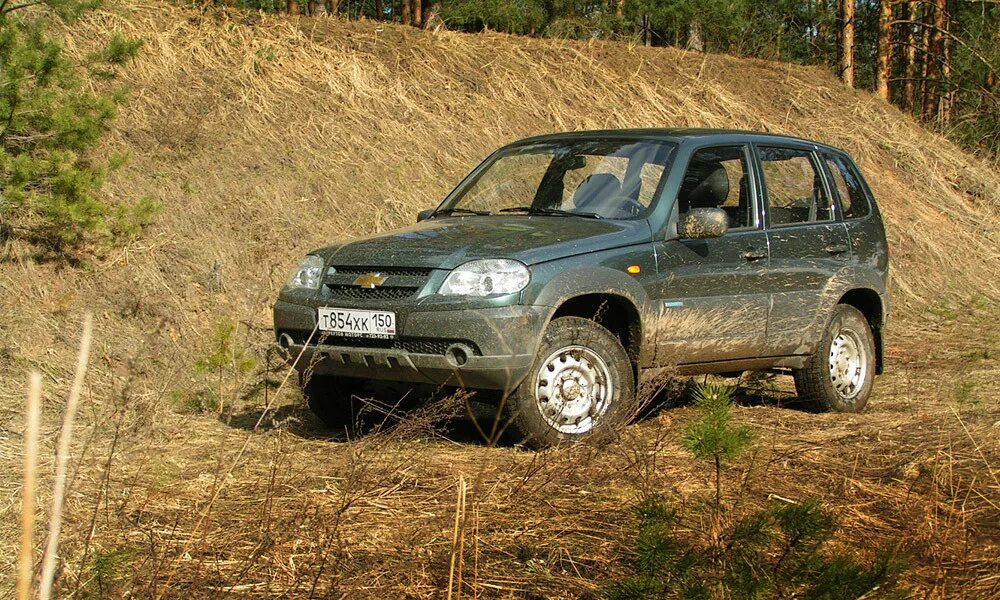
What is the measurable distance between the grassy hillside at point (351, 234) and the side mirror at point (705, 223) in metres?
1.13

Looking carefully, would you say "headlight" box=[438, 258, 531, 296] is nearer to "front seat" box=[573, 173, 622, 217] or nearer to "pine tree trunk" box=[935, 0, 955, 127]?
"front seat" box=[573, 173, 622, 217]

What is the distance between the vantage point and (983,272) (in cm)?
1586

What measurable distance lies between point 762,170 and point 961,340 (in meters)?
5.52

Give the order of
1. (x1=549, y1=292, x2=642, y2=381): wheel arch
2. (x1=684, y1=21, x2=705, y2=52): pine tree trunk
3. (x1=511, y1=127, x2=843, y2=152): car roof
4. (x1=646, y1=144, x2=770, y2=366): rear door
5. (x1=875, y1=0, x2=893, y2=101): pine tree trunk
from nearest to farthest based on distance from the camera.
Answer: (x1=549, y1=292, x2=642, y2=381): wheel arch < (x1=646, y1=144, x2=770, y2=366): rear door < (x1=511, y1=127, x2=843, y2=152): car roof < (x1=684, y1=21, x2=705, y2=52): pine tree trunk < (x1=875, y1=0, x2=893, y2=101): pine tree trunk

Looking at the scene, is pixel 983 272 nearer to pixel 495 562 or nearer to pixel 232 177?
pixel 232 177

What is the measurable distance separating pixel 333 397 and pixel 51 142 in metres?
4.02

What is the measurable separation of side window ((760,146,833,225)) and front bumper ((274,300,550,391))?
2267 mm

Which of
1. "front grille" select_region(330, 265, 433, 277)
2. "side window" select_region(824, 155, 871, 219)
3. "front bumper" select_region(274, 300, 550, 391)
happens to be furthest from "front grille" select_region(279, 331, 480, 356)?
"side window" select_region(824, 155, 871, 219)

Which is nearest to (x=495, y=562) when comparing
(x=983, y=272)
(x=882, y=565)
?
(x=882, y=565)

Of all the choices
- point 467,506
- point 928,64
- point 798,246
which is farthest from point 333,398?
point 928,64

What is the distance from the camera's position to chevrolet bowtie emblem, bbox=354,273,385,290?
231 inches

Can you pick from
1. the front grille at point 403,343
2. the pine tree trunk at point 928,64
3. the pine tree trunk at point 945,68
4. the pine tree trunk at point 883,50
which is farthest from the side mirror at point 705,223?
the pine tree trunk at point 928,64

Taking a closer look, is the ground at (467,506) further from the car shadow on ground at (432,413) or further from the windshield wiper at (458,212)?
the windshield wiper at (458,212)

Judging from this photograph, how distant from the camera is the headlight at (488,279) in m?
5.64
